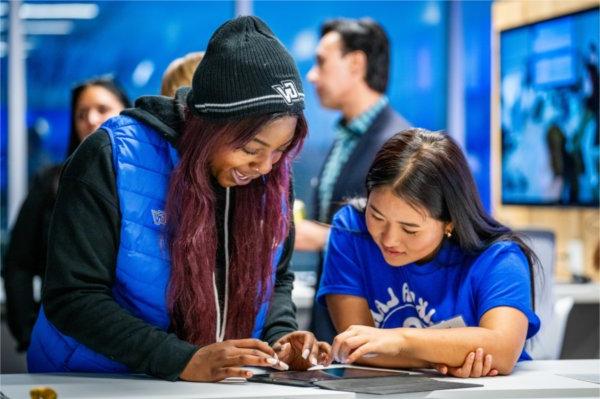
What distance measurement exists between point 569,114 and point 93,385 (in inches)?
152

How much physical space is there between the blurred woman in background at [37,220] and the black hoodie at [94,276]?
4.77 ft

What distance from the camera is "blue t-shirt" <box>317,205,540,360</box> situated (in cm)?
217

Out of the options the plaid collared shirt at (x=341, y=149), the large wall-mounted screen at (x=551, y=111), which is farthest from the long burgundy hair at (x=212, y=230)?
the large wall-mounted screen at (x=551, y=111)

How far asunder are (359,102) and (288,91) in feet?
5.82

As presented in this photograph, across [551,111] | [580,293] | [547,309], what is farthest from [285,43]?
[547,309]

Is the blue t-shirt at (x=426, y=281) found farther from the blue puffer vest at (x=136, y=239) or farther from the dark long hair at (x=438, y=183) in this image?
the blue puffer vest at (x=136, y=239)

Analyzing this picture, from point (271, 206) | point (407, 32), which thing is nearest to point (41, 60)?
point (407, 32)

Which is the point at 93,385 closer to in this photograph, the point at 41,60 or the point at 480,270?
the point at 480,270

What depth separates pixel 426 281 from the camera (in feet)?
7.34

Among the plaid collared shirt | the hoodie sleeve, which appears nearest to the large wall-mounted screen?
the plaid collared shirt

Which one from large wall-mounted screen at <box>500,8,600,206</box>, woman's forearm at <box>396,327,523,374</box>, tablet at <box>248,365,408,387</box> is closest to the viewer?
tablet at <box>248,365,408,387</box>

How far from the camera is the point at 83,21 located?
6.48 metres

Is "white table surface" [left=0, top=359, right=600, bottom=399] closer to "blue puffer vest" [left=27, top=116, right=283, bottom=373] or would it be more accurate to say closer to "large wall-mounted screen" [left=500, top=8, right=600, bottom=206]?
"blue puffer vest" [left=27, top=116, right=283, bottom=373]

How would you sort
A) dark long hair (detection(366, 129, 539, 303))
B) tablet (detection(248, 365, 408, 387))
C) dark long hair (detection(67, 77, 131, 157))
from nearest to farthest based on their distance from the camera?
tablet (detection(248, 365, 408, 387))
dark long hair (detection(366, 129, 539, 303))
dark long hair (detection(67, 77, 131, 157))
